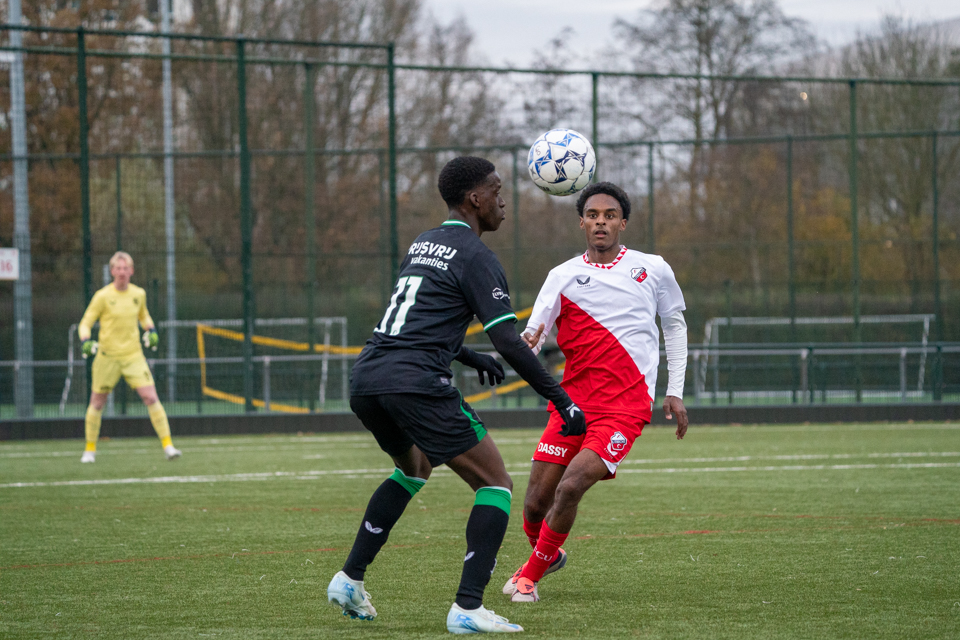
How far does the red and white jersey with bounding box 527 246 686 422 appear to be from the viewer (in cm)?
548

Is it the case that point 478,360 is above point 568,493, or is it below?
above

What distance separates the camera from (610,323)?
5574 mm

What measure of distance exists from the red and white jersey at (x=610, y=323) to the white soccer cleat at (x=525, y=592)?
93 centimetres

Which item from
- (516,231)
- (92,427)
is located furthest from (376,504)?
(516,231)

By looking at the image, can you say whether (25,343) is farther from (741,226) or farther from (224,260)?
(741,226)

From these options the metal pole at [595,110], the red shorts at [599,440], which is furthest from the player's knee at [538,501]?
the metal pole at [595,110]

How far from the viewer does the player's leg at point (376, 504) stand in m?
4.52

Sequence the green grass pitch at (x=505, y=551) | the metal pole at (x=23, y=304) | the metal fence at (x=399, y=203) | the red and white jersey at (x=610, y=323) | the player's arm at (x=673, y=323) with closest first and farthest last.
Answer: the green grass pitch at (x=505, y=551), the red and white jersey at (x=610, y=323), the player's arm at (x=673, y=323), the metal pole at (x=23, y=304), the metal fence at (x=399, y=203)

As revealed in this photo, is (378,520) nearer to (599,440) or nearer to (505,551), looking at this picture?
(599,440)

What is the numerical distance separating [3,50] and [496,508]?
14.3 meters

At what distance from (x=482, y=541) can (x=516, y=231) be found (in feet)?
54.9

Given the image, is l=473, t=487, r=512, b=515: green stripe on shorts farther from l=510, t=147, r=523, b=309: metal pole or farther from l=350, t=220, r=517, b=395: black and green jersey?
l=510, t=147, r=523, b=309: metal pole

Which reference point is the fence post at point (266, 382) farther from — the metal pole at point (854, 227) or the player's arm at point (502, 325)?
the player's arm at point (502, 325)

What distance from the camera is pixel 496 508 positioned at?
4527mm
